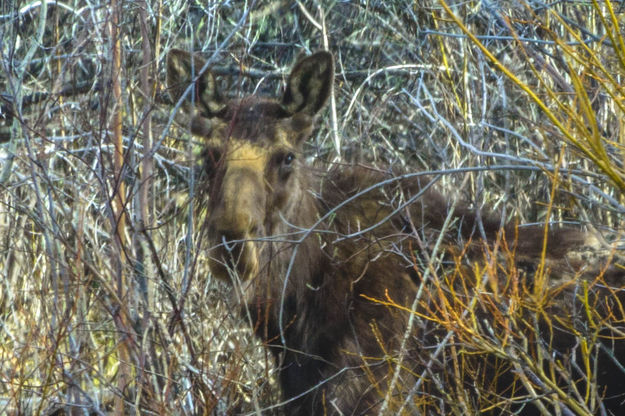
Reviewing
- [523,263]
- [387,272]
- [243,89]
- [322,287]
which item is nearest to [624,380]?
[523,263]

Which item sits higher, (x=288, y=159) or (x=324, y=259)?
(x=288, y=159)

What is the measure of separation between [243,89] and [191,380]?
4389 millimetres

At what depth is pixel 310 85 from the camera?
6.08 m

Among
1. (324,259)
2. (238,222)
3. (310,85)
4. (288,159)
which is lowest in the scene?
(324,259)

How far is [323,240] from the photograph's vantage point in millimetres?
5879

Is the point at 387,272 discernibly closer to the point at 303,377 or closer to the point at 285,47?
the point at 303,377

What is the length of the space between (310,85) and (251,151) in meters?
0.72

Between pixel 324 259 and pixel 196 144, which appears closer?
pixel 324 259

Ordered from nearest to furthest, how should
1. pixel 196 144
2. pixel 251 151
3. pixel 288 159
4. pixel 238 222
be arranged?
pixel 238 222, pixel 251 151, pixel 288 159, pixel 196 144

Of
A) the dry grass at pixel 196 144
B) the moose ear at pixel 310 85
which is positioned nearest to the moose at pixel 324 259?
the moose ear at pixel 310 85

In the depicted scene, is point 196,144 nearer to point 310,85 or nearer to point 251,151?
point 251,151

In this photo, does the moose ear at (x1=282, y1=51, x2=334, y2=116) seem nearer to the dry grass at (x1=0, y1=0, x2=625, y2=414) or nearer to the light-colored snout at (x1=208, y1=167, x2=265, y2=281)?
the dry grass at (x1=0, y1=0, x2=625, y2=414)

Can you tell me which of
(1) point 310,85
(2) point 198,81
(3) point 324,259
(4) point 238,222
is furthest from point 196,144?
(3) point 324,259

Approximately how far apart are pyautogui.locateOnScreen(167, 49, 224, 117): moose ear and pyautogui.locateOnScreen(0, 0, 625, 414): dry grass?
170mm
